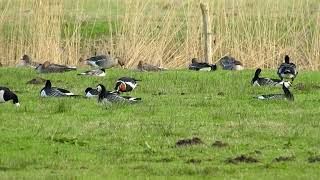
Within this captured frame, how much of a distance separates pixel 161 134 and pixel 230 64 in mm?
10946

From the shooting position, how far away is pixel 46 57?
27.9 metres

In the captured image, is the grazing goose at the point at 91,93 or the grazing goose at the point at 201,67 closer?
the grazing goose at the point at 91,93

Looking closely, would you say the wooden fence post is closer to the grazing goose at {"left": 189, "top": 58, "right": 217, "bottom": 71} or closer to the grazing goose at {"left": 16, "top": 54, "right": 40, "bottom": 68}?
the grazing goose at {"left": 189, "top": 58, "right": 217, "bottom": 71}

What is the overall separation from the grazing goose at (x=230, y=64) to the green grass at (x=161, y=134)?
399 centimetres

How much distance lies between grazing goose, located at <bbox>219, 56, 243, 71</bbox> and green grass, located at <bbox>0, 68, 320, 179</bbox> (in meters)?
3.99

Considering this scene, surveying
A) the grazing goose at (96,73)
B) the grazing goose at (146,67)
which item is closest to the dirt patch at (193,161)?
the grazing goose at (96,73)

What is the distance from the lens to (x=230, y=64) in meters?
26.0

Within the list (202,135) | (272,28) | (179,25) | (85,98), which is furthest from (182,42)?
(202,135)

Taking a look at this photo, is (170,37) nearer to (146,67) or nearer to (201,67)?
(146,67)

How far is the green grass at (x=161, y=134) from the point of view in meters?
12.8

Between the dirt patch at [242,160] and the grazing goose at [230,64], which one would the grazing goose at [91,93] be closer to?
the grazing goose at [230,64]

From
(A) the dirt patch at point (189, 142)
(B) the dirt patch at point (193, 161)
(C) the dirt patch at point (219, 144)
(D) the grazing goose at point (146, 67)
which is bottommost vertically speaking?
(D) the grazing goose at point (146, 67)

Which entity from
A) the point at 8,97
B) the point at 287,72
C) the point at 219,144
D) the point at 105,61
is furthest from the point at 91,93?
the point at 105,61

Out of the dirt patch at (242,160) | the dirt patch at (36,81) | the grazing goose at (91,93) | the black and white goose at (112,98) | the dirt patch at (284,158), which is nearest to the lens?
the dirt patch at (242,160)
